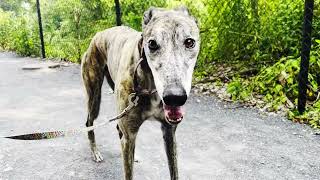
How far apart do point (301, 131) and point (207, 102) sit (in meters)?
1.69

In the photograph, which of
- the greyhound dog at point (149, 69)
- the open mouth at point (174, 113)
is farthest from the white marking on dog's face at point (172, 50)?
the open mouth at point (174, 113)

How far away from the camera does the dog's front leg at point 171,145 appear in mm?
3363

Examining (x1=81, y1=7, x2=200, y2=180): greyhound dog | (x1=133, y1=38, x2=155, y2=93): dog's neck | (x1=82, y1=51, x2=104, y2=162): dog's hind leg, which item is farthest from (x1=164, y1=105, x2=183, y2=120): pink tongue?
(x1=82, y1=51, x2=104, y2=162): dog's hind leg

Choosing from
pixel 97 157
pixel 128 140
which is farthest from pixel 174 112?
pixel 97 157

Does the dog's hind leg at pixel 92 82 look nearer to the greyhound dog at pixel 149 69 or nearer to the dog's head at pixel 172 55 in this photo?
the greyhound dog at pixel 149 69

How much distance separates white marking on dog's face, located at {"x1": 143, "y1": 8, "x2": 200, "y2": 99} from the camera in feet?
7.38

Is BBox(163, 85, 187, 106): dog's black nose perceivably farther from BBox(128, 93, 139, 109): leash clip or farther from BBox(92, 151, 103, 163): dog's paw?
BBox(92, 151, 103, 163): dog's paw

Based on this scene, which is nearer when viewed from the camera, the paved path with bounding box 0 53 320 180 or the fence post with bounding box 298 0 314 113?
the paved path with bounding box 0 53 320 180

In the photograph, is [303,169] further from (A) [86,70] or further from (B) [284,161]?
(A) [86,70]

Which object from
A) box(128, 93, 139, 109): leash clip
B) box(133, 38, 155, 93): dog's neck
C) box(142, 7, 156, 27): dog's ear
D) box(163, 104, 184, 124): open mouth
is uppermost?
box(142, 7, 156, 27): dog's ear

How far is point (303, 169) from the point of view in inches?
159

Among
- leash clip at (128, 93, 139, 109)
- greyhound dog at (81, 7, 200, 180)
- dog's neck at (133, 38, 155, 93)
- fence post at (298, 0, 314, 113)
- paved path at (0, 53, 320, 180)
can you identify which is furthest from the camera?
fence post at (298, 0, 314, 113)

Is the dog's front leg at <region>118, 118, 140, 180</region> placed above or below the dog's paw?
above

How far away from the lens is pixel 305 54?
17.1ft
